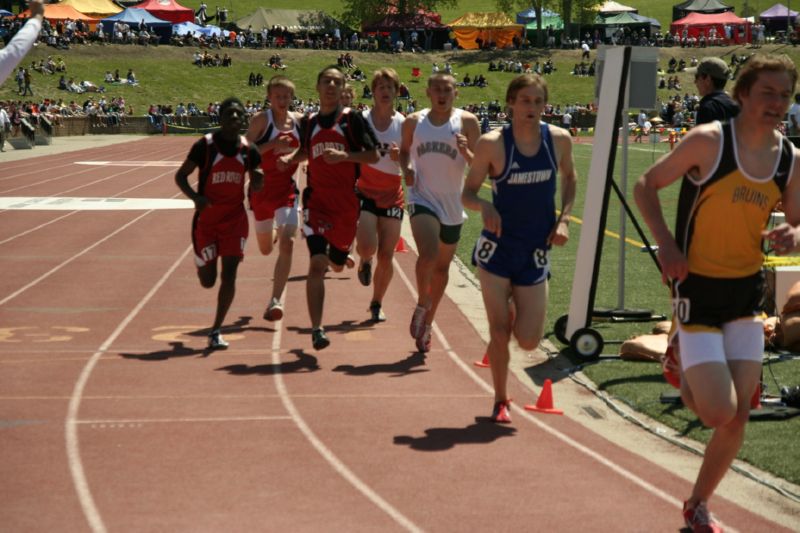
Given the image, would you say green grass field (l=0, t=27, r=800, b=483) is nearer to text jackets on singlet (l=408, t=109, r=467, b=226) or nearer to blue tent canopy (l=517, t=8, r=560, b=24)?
text jackets on singlet (l=408, t=109, r=467, b=226)

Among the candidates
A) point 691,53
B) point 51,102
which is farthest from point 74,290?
point 691,53

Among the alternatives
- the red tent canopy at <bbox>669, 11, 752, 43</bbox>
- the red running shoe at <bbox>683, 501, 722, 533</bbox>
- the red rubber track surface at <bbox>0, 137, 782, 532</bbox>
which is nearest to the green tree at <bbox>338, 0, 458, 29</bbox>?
the red tent canopy at <bbox>669, 11, 752, 43</bbox>

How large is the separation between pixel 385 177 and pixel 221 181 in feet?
5.49

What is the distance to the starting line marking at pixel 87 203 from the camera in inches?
965

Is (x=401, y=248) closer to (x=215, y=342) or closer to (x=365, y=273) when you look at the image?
(x=365, y=273)

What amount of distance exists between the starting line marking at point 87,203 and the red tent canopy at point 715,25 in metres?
68.9

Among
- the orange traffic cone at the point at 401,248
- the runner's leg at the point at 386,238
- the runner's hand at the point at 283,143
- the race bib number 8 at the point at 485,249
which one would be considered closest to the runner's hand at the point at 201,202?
the runner's hand at the point at 283,143

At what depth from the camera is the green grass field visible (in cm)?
803

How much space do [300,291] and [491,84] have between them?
227 feet

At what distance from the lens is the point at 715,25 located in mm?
91375

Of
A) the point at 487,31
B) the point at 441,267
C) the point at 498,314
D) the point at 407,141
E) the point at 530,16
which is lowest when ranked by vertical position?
the point at 441,267

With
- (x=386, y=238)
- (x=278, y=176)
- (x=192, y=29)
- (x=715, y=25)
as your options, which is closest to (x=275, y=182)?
(x=278, y=176)

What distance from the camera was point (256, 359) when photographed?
33.3 feet

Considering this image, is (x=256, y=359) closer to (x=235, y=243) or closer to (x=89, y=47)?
(x=235, y=243)
